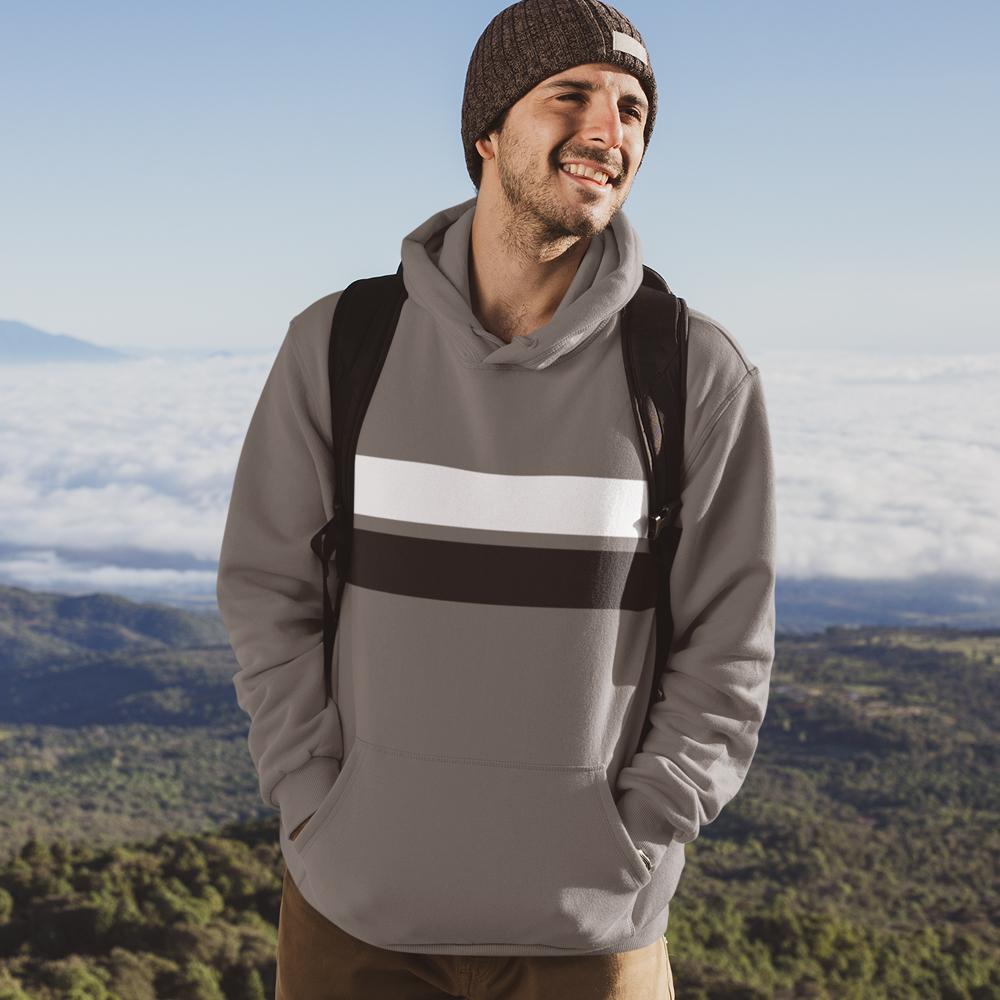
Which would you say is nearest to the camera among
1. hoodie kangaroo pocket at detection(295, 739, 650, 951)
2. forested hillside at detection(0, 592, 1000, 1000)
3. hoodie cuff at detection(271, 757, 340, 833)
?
hoodie kangaroo pocket at detection(295, 739, 650, 951)

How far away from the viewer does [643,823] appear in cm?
299

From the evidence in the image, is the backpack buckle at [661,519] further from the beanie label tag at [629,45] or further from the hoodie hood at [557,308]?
the beanie label tag at [629,45]

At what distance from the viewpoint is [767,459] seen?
10.1 ft

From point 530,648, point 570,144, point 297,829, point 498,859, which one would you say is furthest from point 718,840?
point 570,144

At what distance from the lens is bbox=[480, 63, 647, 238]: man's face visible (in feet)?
9.85

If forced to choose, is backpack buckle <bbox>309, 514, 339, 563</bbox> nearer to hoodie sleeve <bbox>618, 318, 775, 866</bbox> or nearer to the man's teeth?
hoodie sleeve <bbox>618, 318, 775, 866</bbox>

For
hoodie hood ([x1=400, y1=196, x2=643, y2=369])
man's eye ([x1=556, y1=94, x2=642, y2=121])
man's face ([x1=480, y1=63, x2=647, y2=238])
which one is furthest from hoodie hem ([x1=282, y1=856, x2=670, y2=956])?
man's eye ([x1=556, y1=94, x2=642, y2=121])

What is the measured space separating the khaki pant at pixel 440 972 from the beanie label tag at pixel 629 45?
2.25 m

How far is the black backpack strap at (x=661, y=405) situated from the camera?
9.71 feet

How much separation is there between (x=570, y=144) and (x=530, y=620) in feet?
3.84

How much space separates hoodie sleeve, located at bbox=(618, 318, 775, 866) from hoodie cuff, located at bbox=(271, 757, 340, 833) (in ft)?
2.52

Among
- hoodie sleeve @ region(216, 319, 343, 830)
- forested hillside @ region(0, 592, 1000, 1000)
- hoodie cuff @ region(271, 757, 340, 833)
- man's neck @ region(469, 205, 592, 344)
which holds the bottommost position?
forested hillside @ region(0, 592, 1000, 1000)

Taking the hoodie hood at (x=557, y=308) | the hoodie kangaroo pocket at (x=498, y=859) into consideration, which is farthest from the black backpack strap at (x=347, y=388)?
the hoodie kangaroo pocket at (x=498, y=859)

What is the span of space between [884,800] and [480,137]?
3577 inches
